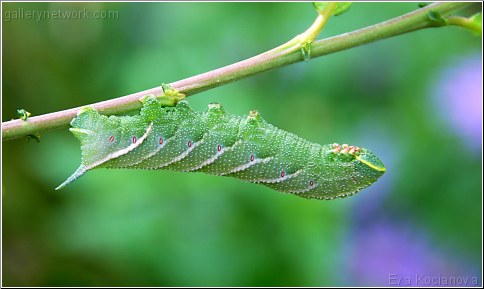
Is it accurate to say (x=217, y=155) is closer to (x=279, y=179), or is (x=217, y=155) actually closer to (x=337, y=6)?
(x=279, y=179)

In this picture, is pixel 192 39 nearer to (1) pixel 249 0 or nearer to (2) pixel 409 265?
(1) pixel 249 0

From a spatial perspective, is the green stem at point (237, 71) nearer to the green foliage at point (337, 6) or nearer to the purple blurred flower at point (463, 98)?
the green foliage at point (337, 6)

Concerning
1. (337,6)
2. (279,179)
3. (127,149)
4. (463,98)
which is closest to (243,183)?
(279,179)

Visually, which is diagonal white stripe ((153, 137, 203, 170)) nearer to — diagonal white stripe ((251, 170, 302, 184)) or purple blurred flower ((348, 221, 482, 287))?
diagonal white stripe ((251, 170, 302, 184))

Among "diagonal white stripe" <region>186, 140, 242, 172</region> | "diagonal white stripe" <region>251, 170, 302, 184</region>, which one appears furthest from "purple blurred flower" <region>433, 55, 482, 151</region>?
"diagonal white stripe" <region>186, 140, 242, 172</region>

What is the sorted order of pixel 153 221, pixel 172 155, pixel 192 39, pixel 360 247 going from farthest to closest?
1. pixel 192 39
2. pixel 360 247
3. pixel 153 221
4. pixel 172 155

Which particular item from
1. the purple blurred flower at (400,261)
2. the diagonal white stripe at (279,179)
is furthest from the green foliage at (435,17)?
the purple blurred flower at (400,261)

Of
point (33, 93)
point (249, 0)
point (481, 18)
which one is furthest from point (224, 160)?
point (33, 93)
